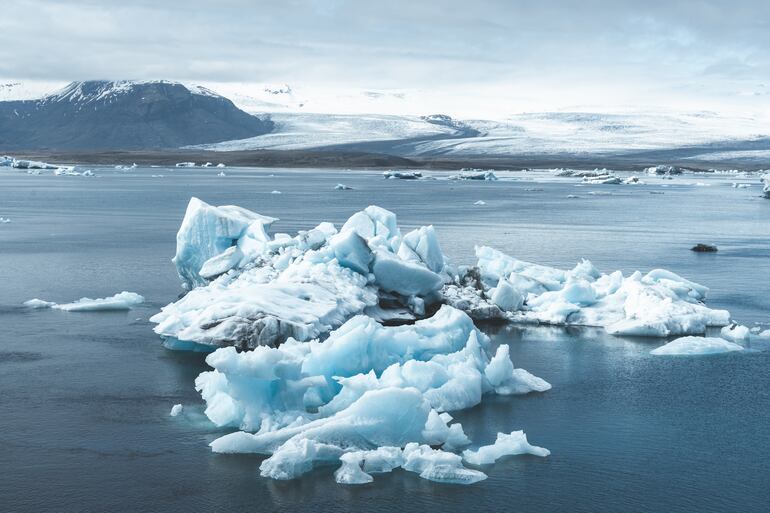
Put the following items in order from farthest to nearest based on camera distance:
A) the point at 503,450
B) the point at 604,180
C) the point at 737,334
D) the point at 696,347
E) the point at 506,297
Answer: the point at 604,180 → the point at 506,297 → the point at 737,334 → the point at 696,347 → the point at 503,450

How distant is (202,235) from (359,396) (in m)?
8.00

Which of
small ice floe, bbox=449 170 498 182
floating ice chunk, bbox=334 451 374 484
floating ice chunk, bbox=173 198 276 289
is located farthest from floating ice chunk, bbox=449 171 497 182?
floating ice chunk, bbox=334 451 374 484

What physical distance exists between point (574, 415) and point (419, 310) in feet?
19.0

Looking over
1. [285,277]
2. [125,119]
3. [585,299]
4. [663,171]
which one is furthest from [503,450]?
[125,119]

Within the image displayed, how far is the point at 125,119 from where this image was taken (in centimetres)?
Result: 16512

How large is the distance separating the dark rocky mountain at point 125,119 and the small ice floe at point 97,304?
431 feet

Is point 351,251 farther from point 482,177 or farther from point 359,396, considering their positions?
point 482,177

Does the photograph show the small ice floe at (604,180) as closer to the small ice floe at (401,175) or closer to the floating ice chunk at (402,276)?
the small ice floe at (401,175)

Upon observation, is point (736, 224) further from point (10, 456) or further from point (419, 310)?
point (10, 456)

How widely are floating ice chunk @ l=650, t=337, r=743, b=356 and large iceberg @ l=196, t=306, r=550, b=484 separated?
303cm

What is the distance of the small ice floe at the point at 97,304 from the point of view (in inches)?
652

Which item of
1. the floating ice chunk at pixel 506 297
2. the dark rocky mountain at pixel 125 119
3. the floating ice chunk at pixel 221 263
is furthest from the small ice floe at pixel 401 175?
the dark rocky mountain at pixel 125 119

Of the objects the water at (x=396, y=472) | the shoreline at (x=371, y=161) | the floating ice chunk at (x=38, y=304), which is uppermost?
the shoreline at (x=371, y=161)

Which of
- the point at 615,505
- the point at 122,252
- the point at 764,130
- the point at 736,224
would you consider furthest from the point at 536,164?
the point at 615,505
